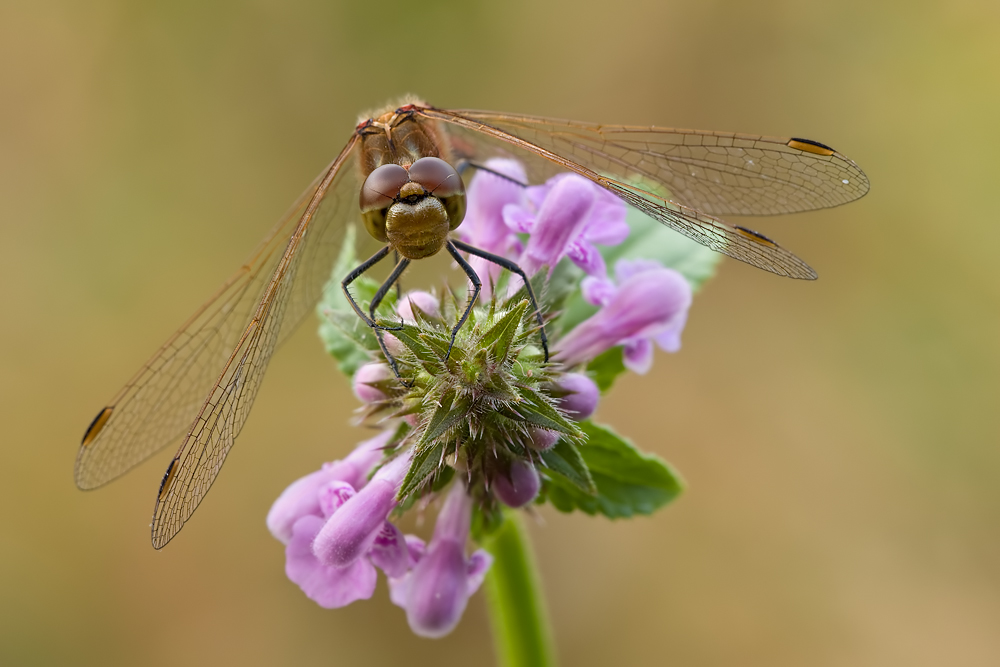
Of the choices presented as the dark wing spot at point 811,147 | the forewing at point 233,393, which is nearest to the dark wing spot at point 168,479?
the forewing at point 233,393

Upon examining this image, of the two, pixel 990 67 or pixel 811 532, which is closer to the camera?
pixel 811 532

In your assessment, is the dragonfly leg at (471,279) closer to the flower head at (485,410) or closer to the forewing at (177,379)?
the flower head at (485,410)

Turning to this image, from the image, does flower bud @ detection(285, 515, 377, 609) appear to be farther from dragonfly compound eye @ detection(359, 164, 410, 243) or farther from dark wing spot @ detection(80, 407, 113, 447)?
dragonfly compound eye @ detection(359, 164, 410, 243)

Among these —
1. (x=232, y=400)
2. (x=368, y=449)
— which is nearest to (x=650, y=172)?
(x=368, y=449)

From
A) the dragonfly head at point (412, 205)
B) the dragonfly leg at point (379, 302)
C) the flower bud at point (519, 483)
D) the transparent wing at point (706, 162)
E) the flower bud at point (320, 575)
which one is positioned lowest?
the flower bud at point (320, 575)

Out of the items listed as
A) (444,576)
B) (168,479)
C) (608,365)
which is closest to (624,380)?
(608,365)

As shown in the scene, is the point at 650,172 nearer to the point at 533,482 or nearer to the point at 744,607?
the point at 533,482

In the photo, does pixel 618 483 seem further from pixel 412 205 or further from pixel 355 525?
pixel 412 205
